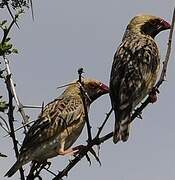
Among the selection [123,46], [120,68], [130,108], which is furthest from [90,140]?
[123,46]

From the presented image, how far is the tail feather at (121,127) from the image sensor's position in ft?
16.5

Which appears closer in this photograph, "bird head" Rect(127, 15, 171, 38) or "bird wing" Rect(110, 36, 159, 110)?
"bird wing" Rect(110, 36, 159, 110)

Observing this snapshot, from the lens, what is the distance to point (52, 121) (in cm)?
627

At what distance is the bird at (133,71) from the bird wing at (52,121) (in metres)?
0.61

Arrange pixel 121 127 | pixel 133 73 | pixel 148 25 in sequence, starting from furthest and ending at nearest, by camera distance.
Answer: pixel 148 25, pixel 133 73, pixel 121 127

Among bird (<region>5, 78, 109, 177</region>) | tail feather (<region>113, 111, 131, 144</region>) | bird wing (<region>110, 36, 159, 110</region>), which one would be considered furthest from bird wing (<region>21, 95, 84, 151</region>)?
bird wing (<region>110, 36, 159, 110</region>)

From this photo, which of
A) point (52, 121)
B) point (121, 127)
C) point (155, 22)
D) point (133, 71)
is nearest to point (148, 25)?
point (155, 22)

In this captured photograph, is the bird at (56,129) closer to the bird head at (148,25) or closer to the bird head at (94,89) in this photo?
the bird head at (94,89)

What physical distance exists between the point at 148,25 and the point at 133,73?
3.87ft

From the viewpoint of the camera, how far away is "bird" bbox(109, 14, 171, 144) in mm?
5824

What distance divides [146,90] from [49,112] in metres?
1.10

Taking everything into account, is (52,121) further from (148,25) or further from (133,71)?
(148,25)

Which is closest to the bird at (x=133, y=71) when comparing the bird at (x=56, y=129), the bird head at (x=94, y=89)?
the bird at (x=56, y=129)

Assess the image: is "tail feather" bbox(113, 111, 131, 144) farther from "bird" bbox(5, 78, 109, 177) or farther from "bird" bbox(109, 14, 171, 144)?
"bird" bbox(5, 78, 109, 177)
